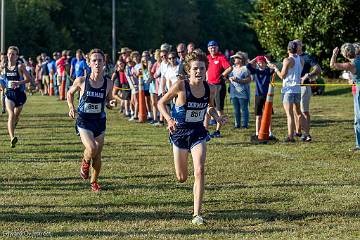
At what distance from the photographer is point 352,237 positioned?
26.5 ft

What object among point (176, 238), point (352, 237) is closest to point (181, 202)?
point (176, 238)

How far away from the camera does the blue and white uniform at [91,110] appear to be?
11.1m

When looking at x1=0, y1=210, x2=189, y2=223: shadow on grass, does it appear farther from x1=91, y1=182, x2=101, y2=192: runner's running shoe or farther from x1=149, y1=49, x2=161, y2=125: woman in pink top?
x1=149, y1=49, x2=161, y2=125: woman in pink top

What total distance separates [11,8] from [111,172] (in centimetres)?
6180

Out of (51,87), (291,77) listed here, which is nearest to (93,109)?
(291,77)

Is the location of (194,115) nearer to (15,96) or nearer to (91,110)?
(91,110)

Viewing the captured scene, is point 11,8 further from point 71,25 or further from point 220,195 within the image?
point 220,195

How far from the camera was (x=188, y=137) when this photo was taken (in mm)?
9203

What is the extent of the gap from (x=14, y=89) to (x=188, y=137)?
822 cm

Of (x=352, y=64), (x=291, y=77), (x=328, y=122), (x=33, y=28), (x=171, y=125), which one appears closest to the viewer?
(x=171, y=125)

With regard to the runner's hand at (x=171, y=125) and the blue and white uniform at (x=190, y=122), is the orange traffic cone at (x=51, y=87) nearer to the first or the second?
the blue and white uniform at (x=190, y=122)

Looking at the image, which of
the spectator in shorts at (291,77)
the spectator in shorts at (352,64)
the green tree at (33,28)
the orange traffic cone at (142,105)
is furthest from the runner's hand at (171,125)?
the green tree at (33,28)

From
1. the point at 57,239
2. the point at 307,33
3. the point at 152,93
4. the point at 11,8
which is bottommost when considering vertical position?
the point at 57,239

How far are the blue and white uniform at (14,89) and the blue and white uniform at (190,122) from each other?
8.06m
